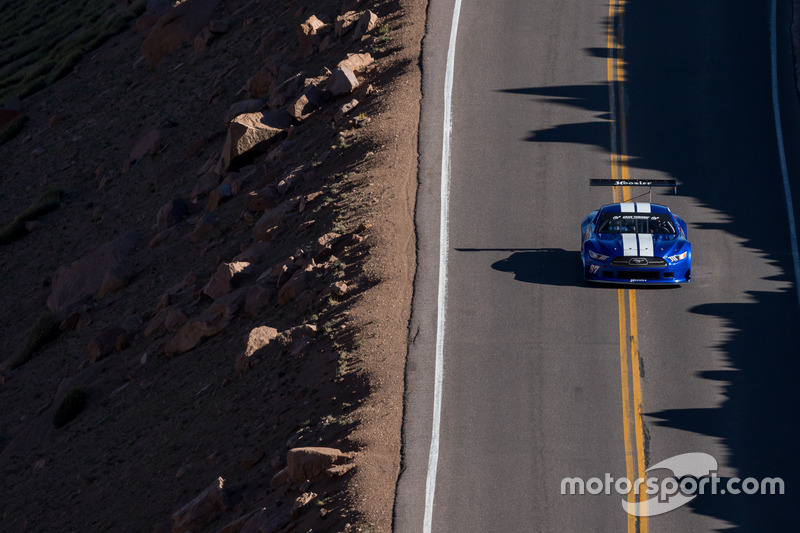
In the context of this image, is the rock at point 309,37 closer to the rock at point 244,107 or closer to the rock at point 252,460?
the rock at point 244,107

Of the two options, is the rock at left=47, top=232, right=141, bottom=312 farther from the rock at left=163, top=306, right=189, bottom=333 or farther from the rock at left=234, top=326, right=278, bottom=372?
the rock at left=234, top=326, right=278, bottom=372

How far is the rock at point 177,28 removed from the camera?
42438 mm

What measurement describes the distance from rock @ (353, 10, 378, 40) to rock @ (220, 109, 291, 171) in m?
3.38

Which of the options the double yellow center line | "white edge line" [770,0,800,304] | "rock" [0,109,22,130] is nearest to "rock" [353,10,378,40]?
the double yellow center line

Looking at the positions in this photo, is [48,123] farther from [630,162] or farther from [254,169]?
[630,162]

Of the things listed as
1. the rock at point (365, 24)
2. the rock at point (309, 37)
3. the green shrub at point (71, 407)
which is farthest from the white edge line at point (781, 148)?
the green shrub at point (71, 407)

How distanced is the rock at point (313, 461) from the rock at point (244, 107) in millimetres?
16499

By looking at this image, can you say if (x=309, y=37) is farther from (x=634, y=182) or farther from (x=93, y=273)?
(x=634, y=182)

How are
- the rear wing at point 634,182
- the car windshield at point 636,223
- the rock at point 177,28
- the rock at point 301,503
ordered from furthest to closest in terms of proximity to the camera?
the rock at point 177,28 < the rear wing at point 634,182 < the car windshield at point 636,223 < the rock at point 301,503

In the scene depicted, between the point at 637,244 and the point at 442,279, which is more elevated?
the point at 637,244

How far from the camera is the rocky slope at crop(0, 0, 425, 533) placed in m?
21.5

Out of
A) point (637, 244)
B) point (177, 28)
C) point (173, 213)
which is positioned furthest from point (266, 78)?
point (637, 244)

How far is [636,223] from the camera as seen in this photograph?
25.2 m

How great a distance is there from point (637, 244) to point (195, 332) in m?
10.0
